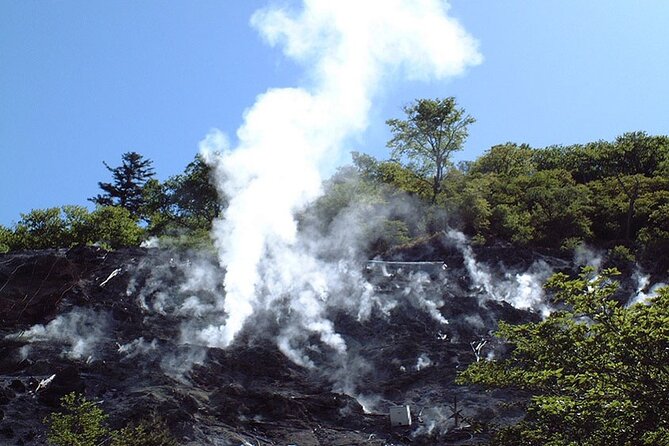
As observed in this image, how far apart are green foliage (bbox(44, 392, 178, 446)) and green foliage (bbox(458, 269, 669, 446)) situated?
843 centimetres

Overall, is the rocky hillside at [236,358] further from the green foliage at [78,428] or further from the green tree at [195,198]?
the green tree at [195,198]

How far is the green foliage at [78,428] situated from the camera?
552 inches

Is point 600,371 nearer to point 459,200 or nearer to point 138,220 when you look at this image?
point 459,200

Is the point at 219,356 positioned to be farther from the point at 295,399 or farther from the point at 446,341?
the point at 446,341

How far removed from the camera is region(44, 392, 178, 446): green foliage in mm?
14203

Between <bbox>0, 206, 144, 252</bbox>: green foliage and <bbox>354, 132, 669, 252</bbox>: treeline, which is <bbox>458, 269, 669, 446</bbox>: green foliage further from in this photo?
<bbox>0, 206, 144, 252</bbox>: green foliage

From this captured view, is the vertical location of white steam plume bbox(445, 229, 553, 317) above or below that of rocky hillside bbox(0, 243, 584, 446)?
above

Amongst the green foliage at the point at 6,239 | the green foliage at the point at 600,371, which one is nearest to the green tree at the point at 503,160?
the green foliage at the point at 6,239

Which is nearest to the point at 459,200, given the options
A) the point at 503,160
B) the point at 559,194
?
the point at 559,194

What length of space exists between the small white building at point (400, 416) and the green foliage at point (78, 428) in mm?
7427

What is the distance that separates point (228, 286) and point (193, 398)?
9.91 m

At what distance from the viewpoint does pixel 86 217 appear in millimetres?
40375

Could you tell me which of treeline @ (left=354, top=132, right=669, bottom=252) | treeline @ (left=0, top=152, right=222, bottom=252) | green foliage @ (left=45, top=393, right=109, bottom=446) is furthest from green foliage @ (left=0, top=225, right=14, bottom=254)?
green foliage @ (left=45, top=393, right=109, bottom=446)

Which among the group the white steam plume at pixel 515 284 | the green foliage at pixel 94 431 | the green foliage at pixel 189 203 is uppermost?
the green foliage at pixel 189 203
